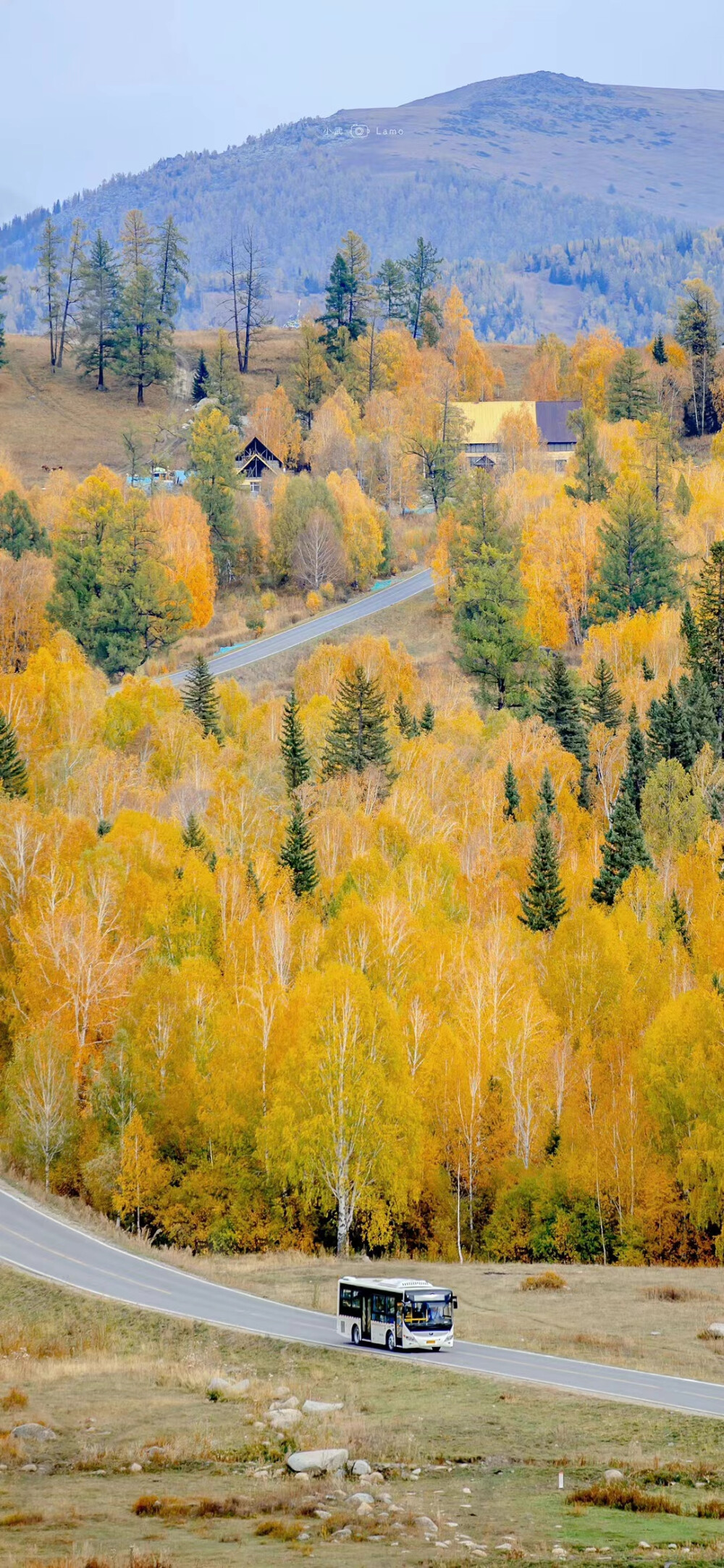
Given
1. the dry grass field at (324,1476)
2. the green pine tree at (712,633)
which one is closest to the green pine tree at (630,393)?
the green pine tree at (712,633)

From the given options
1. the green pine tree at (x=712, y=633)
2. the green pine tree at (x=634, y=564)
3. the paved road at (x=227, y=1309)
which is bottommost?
the paved road at (x=227, y=1309)

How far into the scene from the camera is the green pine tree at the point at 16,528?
131875 millimetres

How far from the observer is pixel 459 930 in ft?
255

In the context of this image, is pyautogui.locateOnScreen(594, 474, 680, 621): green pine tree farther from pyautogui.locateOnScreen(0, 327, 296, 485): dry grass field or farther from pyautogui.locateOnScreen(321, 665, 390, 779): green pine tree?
pyautogui.locateOnScreen(0, 327, 296, 485): dry grass field

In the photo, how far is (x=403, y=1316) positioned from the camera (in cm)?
4288

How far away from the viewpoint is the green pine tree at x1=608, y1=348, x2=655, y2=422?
547ft

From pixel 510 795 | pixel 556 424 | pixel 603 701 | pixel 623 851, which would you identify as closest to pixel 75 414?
pixel 556 424

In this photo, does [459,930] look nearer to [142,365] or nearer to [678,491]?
[678,491]

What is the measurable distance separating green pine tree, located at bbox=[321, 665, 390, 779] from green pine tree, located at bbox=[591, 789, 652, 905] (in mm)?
15896

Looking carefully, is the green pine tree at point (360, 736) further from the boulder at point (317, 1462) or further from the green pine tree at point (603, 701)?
the boulder at point (317, 1462)

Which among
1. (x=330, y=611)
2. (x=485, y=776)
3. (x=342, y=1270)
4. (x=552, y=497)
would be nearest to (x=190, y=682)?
(x=485, y=776)

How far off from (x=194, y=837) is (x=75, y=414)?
352 feet

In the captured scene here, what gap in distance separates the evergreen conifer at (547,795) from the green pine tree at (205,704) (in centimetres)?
1905

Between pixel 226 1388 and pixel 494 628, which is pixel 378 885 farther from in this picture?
pixel 226 1388
